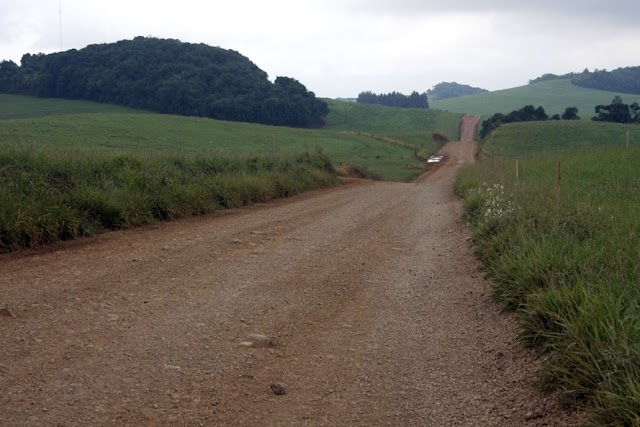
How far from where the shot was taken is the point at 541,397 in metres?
4.47

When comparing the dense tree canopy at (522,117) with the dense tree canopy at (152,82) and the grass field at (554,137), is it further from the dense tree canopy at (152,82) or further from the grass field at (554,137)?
the dense tree canopy at (152,82)

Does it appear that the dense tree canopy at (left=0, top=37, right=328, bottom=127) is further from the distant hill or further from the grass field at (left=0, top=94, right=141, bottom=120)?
the distant hill

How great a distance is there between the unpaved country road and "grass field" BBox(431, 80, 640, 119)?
107m

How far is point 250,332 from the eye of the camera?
5867 mm

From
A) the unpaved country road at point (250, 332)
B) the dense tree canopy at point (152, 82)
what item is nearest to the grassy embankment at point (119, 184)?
the unpaved country road at point (250, 332)

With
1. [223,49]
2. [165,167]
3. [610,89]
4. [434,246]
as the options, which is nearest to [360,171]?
[165,167]

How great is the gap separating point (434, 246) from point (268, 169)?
11688 mm

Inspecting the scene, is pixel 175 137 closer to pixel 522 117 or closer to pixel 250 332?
pixel 250 332

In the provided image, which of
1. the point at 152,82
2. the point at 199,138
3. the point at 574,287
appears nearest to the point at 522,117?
the point at 152,82

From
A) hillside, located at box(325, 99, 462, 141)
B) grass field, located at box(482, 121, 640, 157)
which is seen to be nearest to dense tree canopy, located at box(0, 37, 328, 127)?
hillside, located at box(325, 99, 462, 141)

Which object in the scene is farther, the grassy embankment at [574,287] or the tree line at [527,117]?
the tree line at [527,117]

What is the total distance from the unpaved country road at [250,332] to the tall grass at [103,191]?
704mm

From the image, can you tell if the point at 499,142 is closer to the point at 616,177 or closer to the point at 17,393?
the point at 616,177

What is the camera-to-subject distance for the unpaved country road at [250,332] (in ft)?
14.0
